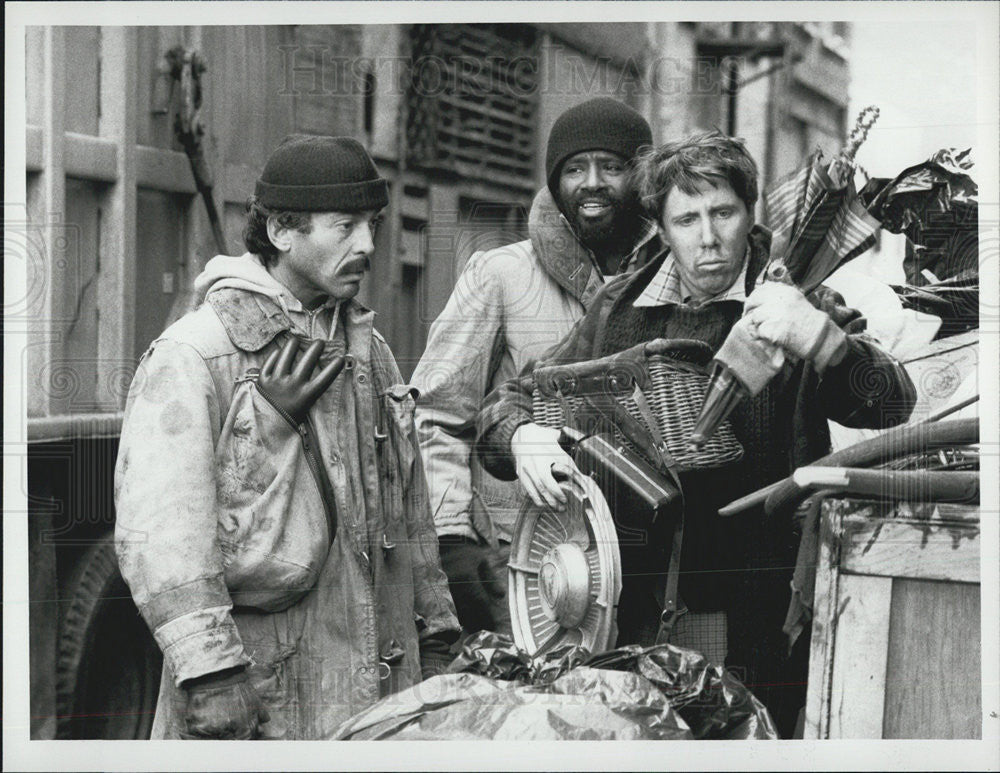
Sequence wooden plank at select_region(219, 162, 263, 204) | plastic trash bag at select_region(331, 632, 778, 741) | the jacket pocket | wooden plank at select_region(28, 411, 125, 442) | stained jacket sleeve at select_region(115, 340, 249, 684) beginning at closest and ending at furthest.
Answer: stained jacket sleeve at select_region(115, 340, 249, 684) → the jacket pocket → plastic trash bag at select_region(331, 632, 778, 741) → wooden plank at select_region(28, 411, 125, 442) → wooden plank at select_region(219, 162, 263, 204)

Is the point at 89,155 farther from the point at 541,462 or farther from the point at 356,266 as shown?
the point at 541,462

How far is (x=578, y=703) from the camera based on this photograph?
5.57m

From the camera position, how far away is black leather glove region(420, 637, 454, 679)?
5684mm

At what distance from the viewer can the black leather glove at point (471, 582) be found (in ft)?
19.0

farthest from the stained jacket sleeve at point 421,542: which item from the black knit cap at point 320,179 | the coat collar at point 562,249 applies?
the coat collar at point 562,249

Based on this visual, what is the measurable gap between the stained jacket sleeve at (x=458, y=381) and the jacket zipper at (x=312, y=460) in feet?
1.67

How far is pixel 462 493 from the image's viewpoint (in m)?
5.82

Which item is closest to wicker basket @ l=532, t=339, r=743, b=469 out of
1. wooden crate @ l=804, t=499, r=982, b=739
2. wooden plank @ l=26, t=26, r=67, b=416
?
wooden crate @ l=804, t=499, r=982, b=739

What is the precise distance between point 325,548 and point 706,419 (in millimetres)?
1546

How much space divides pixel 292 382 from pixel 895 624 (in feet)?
8.05

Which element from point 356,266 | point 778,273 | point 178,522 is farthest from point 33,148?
point 778,273

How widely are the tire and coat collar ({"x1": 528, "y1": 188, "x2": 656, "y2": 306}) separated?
204cm

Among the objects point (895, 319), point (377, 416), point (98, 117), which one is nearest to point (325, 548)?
point (377, 416)

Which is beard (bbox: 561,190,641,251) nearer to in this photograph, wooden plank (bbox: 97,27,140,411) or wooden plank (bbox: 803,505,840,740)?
wooden plank (bbox: 803,505,840,740)
